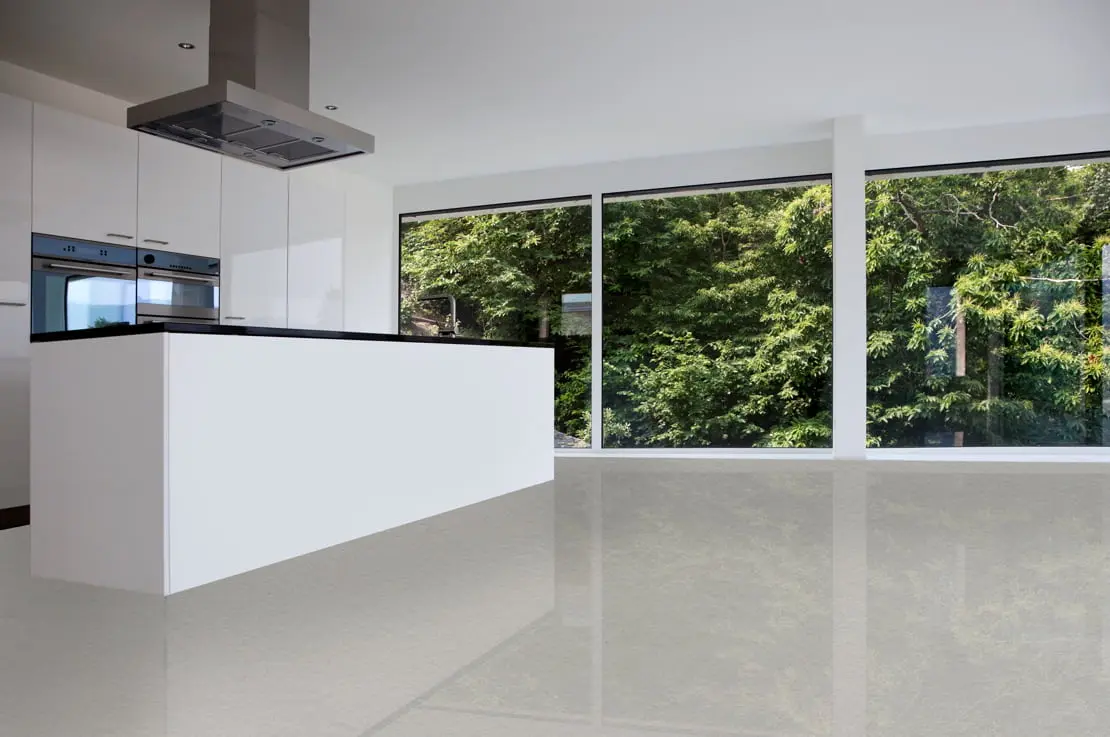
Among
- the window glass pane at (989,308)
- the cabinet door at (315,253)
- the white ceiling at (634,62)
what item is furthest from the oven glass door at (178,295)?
the window glass pane at (989,308)

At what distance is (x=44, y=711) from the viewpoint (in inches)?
63.7

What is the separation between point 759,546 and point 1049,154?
16.5 feet

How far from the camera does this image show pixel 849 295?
6.31 meters

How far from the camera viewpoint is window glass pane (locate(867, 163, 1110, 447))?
20.7ft

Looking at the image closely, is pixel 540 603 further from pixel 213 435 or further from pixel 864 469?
pixel 864 469

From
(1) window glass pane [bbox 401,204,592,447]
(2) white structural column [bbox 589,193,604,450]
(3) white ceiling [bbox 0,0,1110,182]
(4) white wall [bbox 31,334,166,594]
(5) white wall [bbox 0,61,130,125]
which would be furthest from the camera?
(1) window glass pane [bbox 401,204,592,447]

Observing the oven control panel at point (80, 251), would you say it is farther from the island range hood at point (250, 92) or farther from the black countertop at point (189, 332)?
the black countertop at point (189, 332)

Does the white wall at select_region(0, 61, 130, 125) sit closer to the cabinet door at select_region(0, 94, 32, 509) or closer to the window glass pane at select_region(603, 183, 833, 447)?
the cabinet door at select_region(0, 94, 32, 509)

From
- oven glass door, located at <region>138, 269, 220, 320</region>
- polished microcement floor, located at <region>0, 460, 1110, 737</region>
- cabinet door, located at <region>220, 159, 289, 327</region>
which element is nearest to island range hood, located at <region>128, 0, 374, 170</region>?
oven glass door, located at <region>138, 269, 220, 320</region>

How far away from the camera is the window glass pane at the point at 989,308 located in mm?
6309

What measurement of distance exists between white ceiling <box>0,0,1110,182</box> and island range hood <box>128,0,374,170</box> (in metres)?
0.40

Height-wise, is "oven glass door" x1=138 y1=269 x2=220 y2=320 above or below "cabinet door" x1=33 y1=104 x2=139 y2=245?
below

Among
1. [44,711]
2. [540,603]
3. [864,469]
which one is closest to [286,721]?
[44,711]

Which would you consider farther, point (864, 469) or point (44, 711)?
point (864, 469)
